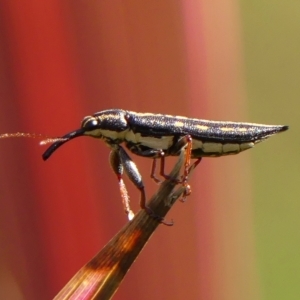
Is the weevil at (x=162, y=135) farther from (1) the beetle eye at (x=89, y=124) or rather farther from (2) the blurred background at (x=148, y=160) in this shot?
(2) the blurred background at (x=148, y=160)

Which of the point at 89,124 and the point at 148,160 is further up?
the point at 89,124

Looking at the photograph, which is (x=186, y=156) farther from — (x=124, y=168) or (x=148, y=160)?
(x=148, y=160)

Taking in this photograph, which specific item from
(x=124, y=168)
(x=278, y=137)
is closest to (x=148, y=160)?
(x=278, y=137)

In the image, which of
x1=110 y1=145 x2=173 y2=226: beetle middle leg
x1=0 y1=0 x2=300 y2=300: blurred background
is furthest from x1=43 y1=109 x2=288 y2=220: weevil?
x1=0 y1=0 x2=300 y2=300: blurred background

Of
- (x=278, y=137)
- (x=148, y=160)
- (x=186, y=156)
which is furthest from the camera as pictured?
(x=278, y=137)

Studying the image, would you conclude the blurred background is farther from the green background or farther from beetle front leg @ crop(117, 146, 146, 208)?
beetle front leg @ crop(117, 146, 146, 208)

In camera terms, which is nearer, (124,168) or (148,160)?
(124,168)

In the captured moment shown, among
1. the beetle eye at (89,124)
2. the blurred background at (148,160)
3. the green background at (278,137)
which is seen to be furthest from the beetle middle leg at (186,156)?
the green background at (278,137)

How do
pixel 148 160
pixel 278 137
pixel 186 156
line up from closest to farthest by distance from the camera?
pixel 186 156
pixel 148 160
pixel 278 137

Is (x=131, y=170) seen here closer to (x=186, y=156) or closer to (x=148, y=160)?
(x=186, y=156)

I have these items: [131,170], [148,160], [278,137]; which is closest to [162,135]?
[131,170]

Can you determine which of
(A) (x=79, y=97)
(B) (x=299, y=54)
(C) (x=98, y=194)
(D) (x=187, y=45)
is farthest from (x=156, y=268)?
(B) (x=299, y=54)
